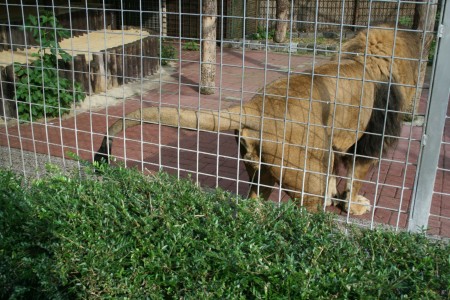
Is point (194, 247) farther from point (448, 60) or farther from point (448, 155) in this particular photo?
point (448, 155)

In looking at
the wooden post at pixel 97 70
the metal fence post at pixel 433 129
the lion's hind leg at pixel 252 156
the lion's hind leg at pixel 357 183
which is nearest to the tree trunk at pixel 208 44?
the wooden post at pixel 97 70

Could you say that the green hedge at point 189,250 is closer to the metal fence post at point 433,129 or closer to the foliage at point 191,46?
the metal fence post at point 433,129

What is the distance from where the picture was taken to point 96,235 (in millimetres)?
2461

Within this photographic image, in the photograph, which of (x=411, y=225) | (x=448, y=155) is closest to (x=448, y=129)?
(x=448, y=155)

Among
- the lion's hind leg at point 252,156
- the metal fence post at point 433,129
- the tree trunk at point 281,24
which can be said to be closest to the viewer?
the metal fence post at point 433,129

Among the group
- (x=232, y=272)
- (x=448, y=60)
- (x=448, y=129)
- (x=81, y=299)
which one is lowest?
(x=448, y=129)

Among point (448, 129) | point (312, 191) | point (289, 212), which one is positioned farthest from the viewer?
point (448, 129)

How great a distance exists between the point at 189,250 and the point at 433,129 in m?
1.46

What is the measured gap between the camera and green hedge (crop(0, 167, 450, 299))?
6.98 ft

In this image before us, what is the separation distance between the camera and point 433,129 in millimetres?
2785

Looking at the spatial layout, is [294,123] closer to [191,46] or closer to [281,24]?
[191,46]

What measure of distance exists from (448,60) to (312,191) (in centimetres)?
130

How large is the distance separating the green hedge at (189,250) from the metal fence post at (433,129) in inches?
18.3

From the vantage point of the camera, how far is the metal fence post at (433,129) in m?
2.63
